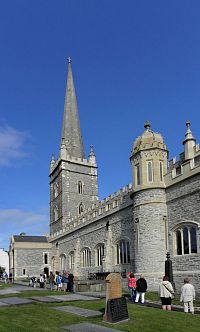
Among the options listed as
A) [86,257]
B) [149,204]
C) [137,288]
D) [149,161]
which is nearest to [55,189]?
[86,257]

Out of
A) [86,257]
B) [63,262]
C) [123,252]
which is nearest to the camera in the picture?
[123,252]

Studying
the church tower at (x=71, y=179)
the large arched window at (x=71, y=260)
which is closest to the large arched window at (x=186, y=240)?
the large arched window at (x=71, y=260)

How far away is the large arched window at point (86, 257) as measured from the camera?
134ft

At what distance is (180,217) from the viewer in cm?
2358

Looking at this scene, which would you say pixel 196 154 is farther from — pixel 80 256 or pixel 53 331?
pixel 80 256

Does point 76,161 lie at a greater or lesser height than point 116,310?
greater

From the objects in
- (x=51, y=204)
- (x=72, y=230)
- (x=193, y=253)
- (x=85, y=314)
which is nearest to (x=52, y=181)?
(x=51, y=204)

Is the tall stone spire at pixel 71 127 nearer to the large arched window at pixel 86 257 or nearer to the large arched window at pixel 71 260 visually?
the large arched window at pixel 71 260

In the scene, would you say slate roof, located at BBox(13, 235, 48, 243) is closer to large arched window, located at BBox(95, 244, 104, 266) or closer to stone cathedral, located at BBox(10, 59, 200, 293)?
stone cathedral, located at BBox(10, 59, 200, 293)

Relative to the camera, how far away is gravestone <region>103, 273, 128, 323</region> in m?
11.3

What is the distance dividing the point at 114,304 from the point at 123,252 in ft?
67.9

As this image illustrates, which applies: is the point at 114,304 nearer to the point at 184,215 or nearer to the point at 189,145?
the point at 184,215

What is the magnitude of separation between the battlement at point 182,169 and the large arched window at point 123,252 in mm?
8474

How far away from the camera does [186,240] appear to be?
23.0 metres
